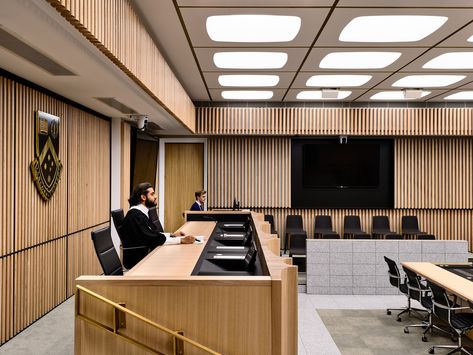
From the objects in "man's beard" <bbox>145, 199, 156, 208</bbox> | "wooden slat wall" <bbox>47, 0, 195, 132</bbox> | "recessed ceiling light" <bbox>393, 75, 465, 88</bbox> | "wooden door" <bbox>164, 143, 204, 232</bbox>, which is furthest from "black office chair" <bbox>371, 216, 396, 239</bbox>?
"man's beard" <bbox>145, 199, 156, 208</bbox>

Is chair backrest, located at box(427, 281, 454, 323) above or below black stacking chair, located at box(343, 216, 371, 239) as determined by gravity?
below

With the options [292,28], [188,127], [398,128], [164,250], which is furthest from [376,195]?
[164,250]

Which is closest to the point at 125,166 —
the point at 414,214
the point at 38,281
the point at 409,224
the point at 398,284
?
the point at 38,281

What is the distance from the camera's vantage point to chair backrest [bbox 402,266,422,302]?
5.84 m

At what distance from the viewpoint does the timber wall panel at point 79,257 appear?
21.3 feet

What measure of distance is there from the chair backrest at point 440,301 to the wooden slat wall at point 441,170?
6.27 meters

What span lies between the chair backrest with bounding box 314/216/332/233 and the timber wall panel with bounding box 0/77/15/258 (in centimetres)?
749

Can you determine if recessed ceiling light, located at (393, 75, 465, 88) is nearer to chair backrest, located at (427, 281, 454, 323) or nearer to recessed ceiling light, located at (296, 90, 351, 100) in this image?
recessed ceiling light, located at (296, 90, 351, 100)

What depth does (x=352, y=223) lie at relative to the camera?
10.7 m

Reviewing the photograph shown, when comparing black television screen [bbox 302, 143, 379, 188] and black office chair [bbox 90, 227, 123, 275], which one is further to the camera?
black television screen [bbox 302, 143, 379, 188]

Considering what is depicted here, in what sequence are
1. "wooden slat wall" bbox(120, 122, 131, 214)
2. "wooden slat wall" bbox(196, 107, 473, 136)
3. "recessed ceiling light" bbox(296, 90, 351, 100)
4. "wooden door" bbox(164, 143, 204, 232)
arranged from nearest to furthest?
"wooden slat wall" bbox(120, 122, 131, 214)
"recessed ceiling light" bbox(296, 90, 351, 100)
"wooden slat wall" bbox(196, 107, 473, 136)
"wooden door" bbox(164, 143, 204, 232)

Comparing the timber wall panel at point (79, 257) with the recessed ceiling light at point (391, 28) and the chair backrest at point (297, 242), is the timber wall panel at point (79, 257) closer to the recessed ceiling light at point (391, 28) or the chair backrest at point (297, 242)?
the chair backrest at point (297, 242)

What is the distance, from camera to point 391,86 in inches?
330

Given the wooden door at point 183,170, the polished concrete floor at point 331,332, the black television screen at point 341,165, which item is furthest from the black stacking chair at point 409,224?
the wooden door at point 183,170
